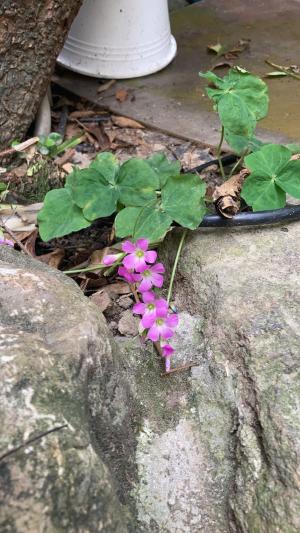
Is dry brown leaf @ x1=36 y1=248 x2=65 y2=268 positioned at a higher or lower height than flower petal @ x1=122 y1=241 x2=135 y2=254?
lower

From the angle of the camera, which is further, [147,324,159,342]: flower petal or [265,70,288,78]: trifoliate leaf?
[265,70,288,78]: trifoliate leaf

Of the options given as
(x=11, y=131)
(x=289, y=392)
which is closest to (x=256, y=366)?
(x=289, y=392)

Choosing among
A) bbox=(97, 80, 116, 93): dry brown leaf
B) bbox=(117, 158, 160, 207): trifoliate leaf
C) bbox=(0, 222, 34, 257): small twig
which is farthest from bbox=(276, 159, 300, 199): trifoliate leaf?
bbox=(97, 80, 116, 93): dry brown leaf

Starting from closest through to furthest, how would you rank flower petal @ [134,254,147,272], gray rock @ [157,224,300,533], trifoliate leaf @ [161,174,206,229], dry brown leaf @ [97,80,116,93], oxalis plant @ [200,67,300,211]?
gray rock @ [157,224,300,533]
flower petal @ [134,254,147,272]
trifoliate leaf @ [161,174,206,229]
oxalis plant @ [200,67,300,211]
dry brown leaf @ [97,80,116,93]

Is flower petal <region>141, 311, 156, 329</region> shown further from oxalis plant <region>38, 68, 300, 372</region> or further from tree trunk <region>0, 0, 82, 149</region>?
tree trunk <region>0, 0, 82, 149</region>

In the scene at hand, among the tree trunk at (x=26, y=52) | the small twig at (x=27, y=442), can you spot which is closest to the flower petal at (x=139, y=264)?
the small twig at (x=27, y=442)

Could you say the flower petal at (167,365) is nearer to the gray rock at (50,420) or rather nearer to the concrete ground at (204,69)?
the gray rock at (50,420)
